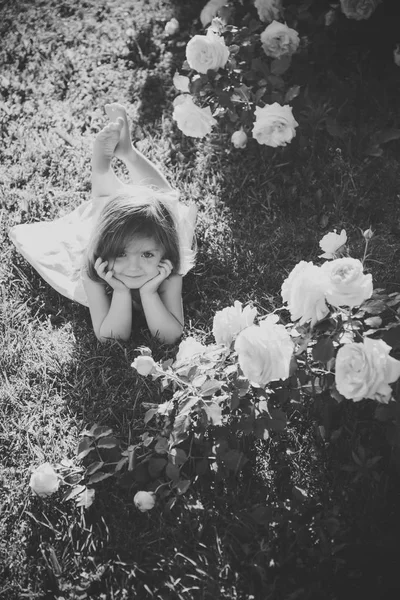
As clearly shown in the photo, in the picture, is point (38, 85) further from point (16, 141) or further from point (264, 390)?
point (264, 390)

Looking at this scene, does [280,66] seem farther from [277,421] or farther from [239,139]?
[277,421]

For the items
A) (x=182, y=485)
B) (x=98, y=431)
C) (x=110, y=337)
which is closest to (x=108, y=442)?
(x=98, y=431)

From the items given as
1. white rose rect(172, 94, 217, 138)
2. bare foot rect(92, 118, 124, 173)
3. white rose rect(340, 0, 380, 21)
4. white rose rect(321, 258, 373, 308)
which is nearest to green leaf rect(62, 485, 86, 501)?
white rose rect(321, 258, 373, 308)

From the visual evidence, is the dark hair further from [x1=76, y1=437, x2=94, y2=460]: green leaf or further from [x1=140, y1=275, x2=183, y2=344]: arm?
[x1=76, y1=437, x2=94, y2=460]: green leaf

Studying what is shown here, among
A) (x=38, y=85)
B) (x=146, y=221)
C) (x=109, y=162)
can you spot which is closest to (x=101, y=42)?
(x=38, y=85)

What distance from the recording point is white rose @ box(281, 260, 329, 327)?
171 centimetres

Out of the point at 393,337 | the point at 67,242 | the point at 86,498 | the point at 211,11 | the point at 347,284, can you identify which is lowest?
the point at 86,498

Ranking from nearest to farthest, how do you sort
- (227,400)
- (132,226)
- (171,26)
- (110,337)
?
(227,400) < (132,226) < (110,337) < (171,26)

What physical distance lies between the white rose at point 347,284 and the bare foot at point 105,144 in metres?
1.65

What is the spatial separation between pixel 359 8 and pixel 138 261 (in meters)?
1.80

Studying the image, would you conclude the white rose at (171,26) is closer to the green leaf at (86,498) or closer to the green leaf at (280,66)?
the green leaf at (280,66)

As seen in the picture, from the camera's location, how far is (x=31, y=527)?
7.11ft

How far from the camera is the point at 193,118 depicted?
2.84 m

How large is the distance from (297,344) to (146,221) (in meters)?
0.94
